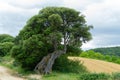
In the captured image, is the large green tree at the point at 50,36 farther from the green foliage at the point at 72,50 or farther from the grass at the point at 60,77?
the grass at the point at 60,77

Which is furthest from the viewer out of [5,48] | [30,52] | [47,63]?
[5,48]

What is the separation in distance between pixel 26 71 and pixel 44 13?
228 inches

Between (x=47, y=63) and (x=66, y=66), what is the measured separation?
242 centimetres

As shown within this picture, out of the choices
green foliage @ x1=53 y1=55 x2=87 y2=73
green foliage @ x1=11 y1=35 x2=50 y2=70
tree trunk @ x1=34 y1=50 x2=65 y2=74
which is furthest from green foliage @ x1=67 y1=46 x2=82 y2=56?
green foliage @ x1=11 y1=35 x2=50 y2=70

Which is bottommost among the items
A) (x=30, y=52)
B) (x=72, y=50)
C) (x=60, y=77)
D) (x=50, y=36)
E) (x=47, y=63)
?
(x=60, y=77)

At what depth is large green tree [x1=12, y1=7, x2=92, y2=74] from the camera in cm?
2977

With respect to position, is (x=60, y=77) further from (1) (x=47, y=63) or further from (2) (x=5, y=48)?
(2) (x=5, y=48)

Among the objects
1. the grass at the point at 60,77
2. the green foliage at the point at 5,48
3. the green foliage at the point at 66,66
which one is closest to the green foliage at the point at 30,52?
the green foliage at the point at 66,66

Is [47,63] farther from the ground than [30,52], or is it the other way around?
[30,52]

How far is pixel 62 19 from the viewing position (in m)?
30.2

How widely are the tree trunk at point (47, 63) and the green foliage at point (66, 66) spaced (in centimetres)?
156

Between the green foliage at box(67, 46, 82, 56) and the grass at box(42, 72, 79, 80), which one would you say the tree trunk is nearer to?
the grass at box(42, 72, 79, 80)

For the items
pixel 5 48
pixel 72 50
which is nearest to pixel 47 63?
pixel 72 50

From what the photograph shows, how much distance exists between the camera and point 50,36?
96.7ft
